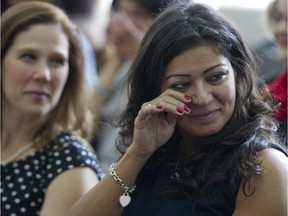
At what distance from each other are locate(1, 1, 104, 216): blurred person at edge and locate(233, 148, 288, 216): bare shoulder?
2.11ft

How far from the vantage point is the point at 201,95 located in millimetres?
1652

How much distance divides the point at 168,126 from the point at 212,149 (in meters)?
0.13

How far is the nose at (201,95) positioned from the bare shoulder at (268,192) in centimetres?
19

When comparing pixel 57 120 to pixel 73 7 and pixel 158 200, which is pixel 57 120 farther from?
pixel 73 7

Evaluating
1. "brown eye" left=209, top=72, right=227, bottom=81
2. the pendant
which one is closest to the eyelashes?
"brown eye" left=209, top=72, right=227, bottom=81

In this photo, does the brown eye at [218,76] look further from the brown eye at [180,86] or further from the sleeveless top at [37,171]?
the sleeveless top at [37,171]

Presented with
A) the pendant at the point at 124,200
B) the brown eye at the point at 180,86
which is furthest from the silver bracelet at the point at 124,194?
the brown eye at the point at 180,86

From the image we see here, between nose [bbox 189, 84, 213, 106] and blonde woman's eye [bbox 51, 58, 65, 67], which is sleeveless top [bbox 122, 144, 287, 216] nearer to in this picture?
nose [bbox 189, 84, 213, 106]

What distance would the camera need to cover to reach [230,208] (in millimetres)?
1645

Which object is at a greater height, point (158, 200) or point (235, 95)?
point (235, 95)

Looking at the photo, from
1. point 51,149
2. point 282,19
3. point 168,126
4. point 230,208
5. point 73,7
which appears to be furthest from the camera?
point 73,7

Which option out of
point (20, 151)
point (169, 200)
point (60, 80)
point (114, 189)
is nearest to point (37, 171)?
point (20, 151)

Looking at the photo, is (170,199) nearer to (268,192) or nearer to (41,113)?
(268,192)

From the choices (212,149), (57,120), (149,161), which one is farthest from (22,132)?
(212,149)
